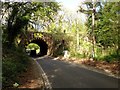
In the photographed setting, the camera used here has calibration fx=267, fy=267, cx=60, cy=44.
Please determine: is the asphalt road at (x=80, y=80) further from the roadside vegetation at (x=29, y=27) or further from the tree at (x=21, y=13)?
the tree at (x=21, y=13)

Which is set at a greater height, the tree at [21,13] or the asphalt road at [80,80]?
the tree at [21,13]

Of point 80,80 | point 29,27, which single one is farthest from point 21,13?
point 80,80

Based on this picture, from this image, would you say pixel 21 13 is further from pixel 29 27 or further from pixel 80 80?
pixel 80 80

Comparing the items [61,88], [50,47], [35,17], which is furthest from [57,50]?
[61,88]

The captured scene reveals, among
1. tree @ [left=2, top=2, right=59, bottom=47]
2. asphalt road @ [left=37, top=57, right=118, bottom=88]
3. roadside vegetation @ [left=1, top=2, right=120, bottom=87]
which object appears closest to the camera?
asphalt road @ [left=37, top=57, right=118, bottom=88]

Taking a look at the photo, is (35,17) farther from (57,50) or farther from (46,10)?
(57,50)

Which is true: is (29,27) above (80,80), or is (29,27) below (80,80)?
above

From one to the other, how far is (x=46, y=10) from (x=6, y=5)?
3.80m

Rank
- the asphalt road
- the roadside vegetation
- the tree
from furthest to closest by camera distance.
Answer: the tree → the roadside vegetation → the asphalt road

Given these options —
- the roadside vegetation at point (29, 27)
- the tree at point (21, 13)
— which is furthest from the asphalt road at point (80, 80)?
the tree at point (21, 13)

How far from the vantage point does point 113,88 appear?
13820 mm

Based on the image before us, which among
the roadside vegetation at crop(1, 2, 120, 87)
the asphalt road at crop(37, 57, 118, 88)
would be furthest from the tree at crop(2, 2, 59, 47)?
the asphalt road at crop(37, 57, 118, 88)

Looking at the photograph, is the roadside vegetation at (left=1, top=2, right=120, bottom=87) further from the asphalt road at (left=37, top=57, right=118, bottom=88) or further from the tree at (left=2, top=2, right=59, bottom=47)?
the asphalt road at (left=37, top=57, right=118, bottom=88)

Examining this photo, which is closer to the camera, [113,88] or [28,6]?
[113,88]
